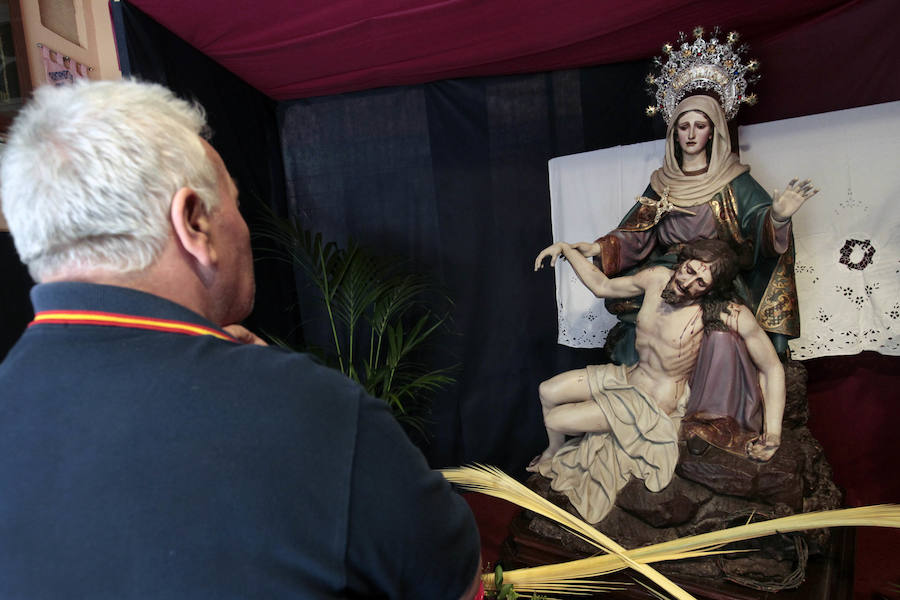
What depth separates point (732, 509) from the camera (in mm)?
1891

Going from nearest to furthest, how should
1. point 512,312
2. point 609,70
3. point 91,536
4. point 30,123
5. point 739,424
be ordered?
point 91,536 < point 30,123 < point 739,424 < point 609,70 < point 512,312

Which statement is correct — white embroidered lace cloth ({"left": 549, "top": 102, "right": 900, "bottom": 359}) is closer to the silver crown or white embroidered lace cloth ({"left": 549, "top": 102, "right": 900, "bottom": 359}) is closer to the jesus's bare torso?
the silver crown

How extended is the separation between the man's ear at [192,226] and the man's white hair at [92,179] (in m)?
0.01

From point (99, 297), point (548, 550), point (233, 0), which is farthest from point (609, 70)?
point (99, 297)

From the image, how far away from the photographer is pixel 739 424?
2.00 metres

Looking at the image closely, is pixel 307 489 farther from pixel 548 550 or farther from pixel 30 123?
pixel 548 550

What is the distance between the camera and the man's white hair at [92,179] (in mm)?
587

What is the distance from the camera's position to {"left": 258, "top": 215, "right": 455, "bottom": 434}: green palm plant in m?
2.65

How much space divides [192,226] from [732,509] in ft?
6.62

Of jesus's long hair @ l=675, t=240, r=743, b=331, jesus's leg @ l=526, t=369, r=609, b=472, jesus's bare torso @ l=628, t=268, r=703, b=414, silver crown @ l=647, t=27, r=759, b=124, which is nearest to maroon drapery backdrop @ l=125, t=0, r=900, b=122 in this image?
silver crown @ l=647, t=27, r=759, b=124

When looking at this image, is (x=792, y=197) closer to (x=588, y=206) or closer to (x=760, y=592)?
(x=588, y=206)

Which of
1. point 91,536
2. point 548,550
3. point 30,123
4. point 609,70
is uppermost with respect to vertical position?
point 609,70

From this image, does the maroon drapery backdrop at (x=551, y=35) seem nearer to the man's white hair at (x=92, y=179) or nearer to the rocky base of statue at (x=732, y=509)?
the rocky base of statue at (x=732, y=509)

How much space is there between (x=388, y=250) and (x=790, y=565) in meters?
2.47
